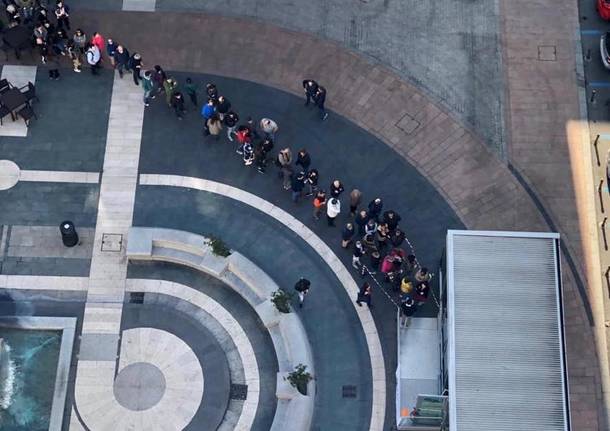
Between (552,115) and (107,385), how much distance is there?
21.0 meters

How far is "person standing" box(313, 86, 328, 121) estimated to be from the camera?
112 feet

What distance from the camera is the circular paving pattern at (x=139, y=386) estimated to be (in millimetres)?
29000

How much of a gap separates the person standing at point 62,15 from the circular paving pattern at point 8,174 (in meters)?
6.65

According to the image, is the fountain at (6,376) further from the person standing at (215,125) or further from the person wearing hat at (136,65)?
the person wearing hat at (136,65)

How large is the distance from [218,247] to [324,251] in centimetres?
428

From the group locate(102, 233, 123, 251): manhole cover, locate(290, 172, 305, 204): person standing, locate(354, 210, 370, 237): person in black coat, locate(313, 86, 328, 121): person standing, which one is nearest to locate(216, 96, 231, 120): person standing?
locate(313, 86, 328, 121): person standing

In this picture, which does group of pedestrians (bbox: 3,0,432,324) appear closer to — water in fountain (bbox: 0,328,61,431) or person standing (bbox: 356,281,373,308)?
person standing (bbox: 356,281,373,308)

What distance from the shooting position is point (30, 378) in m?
29.8

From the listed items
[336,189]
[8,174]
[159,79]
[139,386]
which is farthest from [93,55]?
[139,386]

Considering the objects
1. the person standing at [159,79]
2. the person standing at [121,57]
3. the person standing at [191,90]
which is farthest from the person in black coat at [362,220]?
the person standing at [121,57]

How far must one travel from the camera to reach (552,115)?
35.2 metres

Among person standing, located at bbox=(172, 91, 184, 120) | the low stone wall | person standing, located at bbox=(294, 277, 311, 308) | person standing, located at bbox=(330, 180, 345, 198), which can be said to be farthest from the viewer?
person standing, located at bbox=(172, 91, 184, 120)

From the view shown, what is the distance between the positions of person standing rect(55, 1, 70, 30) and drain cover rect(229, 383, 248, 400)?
17.6 meters

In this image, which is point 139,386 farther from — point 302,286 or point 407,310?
point 407,310
